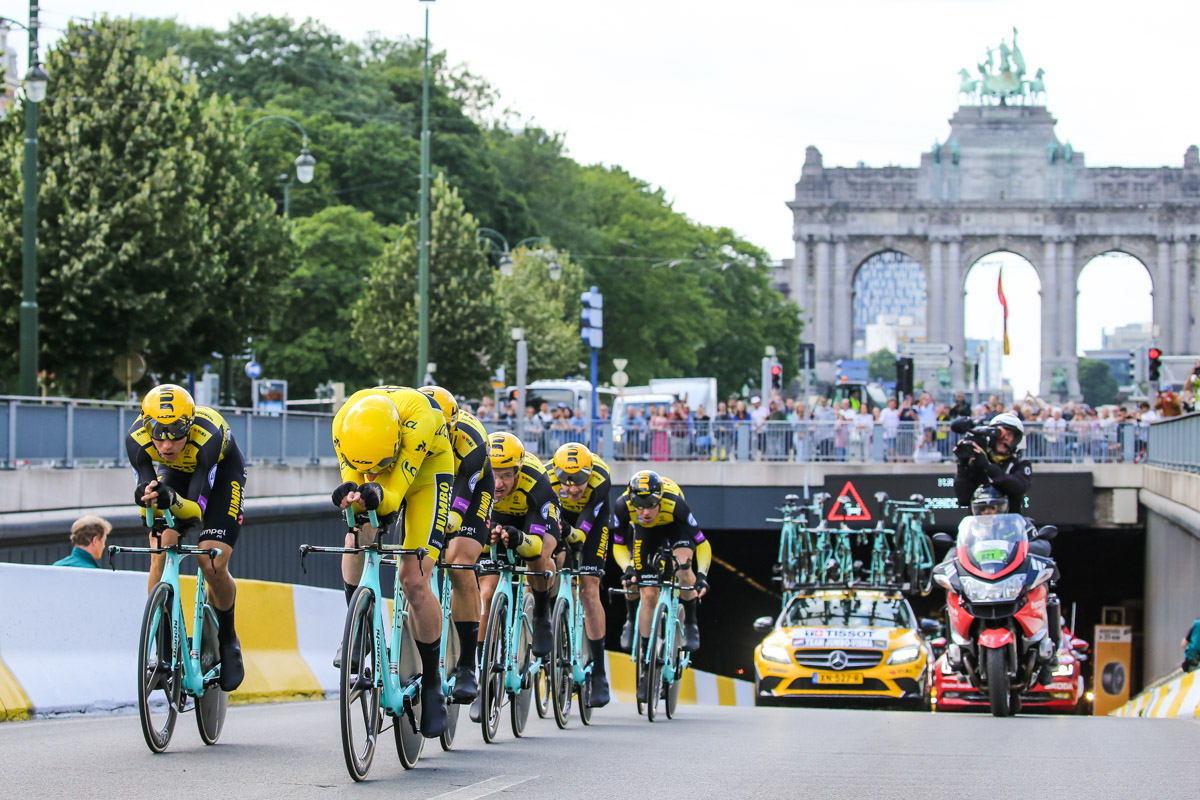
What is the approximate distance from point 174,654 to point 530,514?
3.34 meters

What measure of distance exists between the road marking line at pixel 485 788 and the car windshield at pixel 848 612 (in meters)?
12.9

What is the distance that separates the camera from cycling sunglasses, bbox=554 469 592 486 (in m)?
12.8

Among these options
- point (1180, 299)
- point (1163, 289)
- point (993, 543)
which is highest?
point (1163, 289)

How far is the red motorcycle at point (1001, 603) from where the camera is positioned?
15.0 m

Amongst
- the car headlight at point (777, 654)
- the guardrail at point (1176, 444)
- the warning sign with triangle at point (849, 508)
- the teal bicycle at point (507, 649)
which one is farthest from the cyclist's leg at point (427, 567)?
the warning sign with triangle at point (849, 508)

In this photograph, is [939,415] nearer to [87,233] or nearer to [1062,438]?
[1062,438]

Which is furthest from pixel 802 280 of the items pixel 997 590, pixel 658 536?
pixel 658 536

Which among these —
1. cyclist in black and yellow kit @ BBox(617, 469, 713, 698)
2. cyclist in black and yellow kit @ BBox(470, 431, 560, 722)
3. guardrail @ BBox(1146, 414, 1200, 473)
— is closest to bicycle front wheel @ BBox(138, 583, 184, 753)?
cyclist in black and yellow kit @ BBox(470, 431, 560, 722)

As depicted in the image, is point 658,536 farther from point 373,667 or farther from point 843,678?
point 373,667

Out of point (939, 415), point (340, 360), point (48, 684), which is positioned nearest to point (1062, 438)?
point (939, 415)

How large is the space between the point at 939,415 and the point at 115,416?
759 inches

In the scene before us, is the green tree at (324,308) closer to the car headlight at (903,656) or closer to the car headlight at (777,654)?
the car headlight at (777,654)

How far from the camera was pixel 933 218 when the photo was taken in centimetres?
10475

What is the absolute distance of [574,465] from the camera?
12.8 metres
